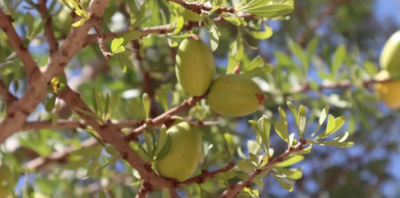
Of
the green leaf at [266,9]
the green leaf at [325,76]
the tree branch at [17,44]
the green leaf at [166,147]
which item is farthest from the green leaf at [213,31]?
the green leaf at [325,76]

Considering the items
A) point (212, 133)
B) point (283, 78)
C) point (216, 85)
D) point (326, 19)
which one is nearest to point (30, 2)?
point (216, 85)

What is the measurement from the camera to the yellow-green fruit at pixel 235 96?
0.76 m

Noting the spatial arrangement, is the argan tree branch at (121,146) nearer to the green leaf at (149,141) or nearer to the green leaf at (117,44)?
the green leaf at (149,141)

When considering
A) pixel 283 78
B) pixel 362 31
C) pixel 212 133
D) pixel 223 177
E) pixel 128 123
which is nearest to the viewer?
pixel 223 177

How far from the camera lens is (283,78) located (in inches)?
49.4

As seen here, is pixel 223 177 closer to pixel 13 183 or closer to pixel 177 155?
pixel 177 155

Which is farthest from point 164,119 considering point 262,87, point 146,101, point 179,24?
point 262,87

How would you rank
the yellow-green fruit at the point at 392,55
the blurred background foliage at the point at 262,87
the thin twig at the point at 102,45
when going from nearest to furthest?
the thin twig at the point at 102,45 < the blurred background foliage at the point at 262,87 < the yellow-green fruit at the point at 392,55

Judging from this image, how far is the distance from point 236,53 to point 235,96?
0.28ft

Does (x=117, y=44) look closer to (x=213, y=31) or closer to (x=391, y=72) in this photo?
(x=213, y=31)

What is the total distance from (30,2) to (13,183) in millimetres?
326

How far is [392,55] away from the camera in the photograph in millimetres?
1138

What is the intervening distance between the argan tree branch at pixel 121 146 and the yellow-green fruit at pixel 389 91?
0.67 m

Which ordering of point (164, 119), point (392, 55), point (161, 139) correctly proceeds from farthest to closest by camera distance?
point (392, 55) < point (164, 119) < point (161, 139)
